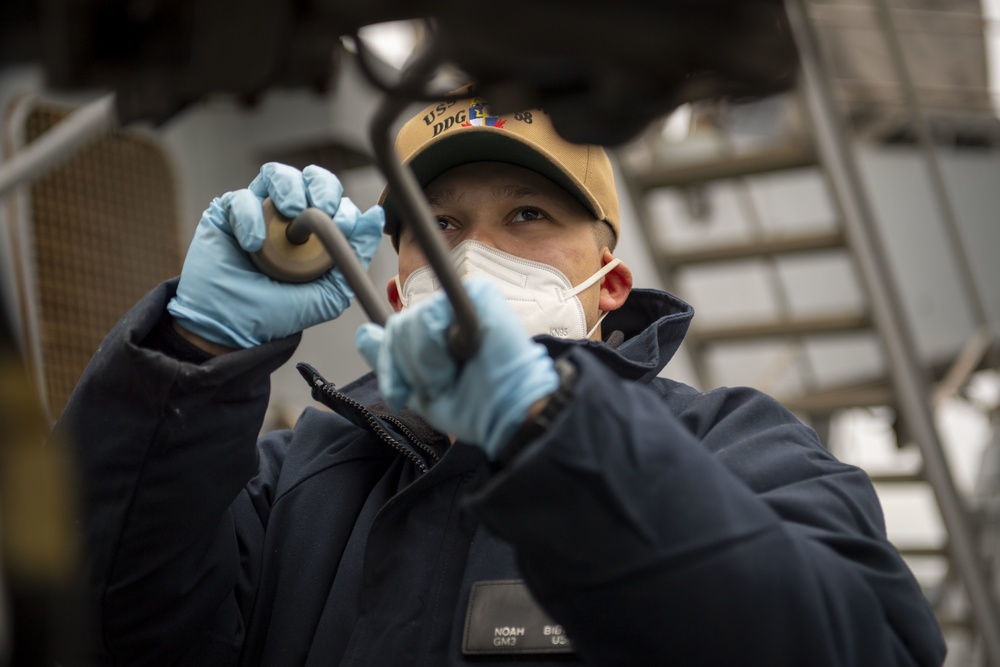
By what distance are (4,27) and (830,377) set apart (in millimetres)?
5019

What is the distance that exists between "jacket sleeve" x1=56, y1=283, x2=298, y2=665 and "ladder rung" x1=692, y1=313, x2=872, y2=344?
8.05 ft

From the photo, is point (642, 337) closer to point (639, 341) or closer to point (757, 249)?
point (639, 341)

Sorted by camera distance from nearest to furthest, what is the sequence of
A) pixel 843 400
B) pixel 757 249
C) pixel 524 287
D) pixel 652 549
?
1. pixel 652 549
2. pixel 524 287
3. pixel 843 400
4. pixel 757 249

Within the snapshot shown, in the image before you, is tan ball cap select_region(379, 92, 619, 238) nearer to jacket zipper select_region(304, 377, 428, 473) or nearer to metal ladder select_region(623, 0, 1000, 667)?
jacket zipper select_region(304, 377, 428, 473)

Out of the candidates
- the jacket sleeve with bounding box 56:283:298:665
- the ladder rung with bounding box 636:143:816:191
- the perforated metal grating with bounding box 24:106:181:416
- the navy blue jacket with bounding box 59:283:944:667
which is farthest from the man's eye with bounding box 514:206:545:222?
the ladder rung with bounding box 636:143:816:191

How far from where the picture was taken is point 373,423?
140 centimetres

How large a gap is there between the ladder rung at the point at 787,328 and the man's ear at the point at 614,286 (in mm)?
1817

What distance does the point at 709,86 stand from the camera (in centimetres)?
59

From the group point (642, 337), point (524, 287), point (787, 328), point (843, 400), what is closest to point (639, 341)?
point (642, 337)

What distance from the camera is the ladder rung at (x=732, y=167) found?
3.28m

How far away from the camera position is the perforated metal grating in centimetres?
289

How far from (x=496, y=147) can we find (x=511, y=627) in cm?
68

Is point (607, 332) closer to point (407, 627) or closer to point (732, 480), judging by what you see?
point (407, 627)

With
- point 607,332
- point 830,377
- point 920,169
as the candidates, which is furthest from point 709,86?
point 920,169
